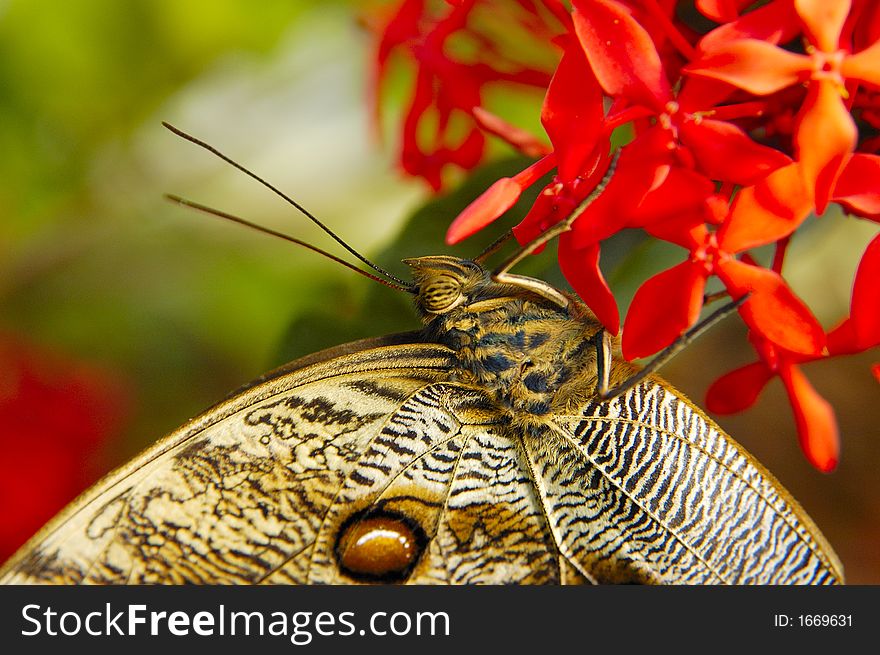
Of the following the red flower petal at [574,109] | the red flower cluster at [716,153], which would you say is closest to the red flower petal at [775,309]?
the red flower cluster at [716,153]

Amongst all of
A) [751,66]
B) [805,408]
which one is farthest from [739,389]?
[751,66]

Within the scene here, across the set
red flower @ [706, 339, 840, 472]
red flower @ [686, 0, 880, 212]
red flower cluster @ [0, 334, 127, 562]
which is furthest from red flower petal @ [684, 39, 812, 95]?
red flower cluster @ [0, 334, 127, 562]

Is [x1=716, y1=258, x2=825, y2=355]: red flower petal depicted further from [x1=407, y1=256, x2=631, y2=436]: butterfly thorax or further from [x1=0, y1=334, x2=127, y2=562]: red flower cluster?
[x1=0, y1=334, x2=127, y2=562]: red flower cluster

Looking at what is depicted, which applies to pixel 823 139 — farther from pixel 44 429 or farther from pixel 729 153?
pixel 44 429

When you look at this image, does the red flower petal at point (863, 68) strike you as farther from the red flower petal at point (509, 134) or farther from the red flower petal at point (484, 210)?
the red flower petal at point (509, 134)

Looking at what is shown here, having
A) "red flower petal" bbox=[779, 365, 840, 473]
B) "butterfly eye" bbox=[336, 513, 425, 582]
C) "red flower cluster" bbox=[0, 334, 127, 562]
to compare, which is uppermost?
"red flower cluster" bbox=[0, 334, 127, 562]

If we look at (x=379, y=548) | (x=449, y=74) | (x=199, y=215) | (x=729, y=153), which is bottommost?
(x=379, y=548)

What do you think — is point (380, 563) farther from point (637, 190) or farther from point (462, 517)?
point (637, 190)
